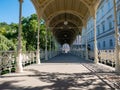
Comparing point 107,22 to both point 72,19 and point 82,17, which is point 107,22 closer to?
point 72,19

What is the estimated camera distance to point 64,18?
37.2m

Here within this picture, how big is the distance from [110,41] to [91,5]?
68.4ft

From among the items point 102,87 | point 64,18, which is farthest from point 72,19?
point 102,87

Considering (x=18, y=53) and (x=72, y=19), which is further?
(x=72, y=19)

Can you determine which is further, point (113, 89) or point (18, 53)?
point (18, 53)

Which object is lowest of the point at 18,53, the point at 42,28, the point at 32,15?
the point at 18,53

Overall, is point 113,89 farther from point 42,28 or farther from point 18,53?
point 42,28

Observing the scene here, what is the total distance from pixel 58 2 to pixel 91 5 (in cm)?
567

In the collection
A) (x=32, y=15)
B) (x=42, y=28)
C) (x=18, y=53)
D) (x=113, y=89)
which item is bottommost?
(x=113, y=89)

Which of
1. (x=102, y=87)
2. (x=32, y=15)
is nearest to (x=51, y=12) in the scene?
(x=32, y=15)

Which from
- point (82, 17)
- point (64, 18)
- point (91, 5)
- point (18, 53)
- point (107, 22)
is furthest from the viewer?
point (107, 22)

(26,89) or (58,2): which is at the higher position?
(58,2)

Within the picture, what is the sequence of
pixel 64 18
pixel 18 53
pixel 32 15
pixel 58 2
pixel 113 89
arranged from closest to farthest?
1. pixel 113 89
2. pixel 18 53
3. pixel 58 2
4. pixel 64 18
5. pixel 32 15

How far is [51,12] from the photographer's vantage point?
2917 centimetres
